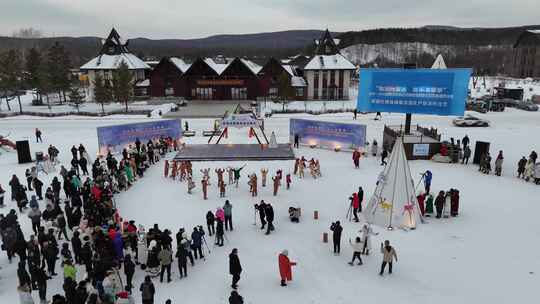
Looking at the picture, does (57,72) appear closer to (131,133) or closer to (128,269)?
(131,133)

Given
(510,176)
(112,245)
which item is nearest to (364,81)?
(510,176)

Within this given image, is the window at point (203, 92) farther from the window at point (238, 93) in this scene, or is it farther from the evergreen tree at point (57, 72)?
the evergreen tree at point (57, 72)

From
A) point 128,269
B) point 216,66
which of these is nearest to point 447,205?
point 128,269

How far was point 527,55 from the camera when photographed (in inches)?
3895

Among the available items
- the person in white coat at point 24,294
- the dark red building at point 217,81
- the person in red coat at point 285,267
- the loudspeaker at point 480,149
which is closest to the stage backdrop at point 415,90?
the loudspeaker at point 480,149

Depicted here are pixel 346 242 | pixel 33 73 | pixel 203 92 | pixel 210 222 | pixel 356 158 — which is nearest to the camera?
pixel 346 242

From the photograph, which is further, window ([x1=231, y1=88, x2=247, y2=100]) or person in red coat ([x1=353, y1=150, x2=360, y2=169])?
window ([x1=231, y1=88, x2=247, y2=100])

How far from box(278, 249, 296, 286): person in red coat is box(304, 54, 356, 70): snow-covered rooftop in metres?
55.0

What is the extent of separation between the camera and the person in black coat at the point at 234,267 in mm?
11055

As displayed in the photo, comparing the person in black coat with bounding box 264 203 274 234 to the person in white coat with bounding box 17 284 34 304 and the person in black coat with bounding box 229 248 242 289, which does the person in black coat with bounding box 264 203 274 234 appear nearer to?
the person in black coat with bounding box 229 248 242 289

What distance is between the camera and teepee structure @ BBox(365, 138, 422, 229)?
615 inches

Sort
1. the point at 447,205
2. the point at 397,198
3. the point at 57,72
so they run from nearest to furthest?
1. the point at 397,198
2. the point at 447,205
3. the point at 57,72

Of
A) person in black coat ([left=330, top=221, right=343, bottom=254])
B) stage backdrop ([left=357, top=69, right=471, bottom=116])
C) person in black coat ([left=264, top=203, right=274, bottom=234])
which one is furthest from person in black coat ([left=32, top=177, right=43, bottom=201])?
stage backdrop ([left=357, top=69, right=471, bottom=116])

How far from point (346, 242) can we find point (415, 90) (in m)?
15.7
